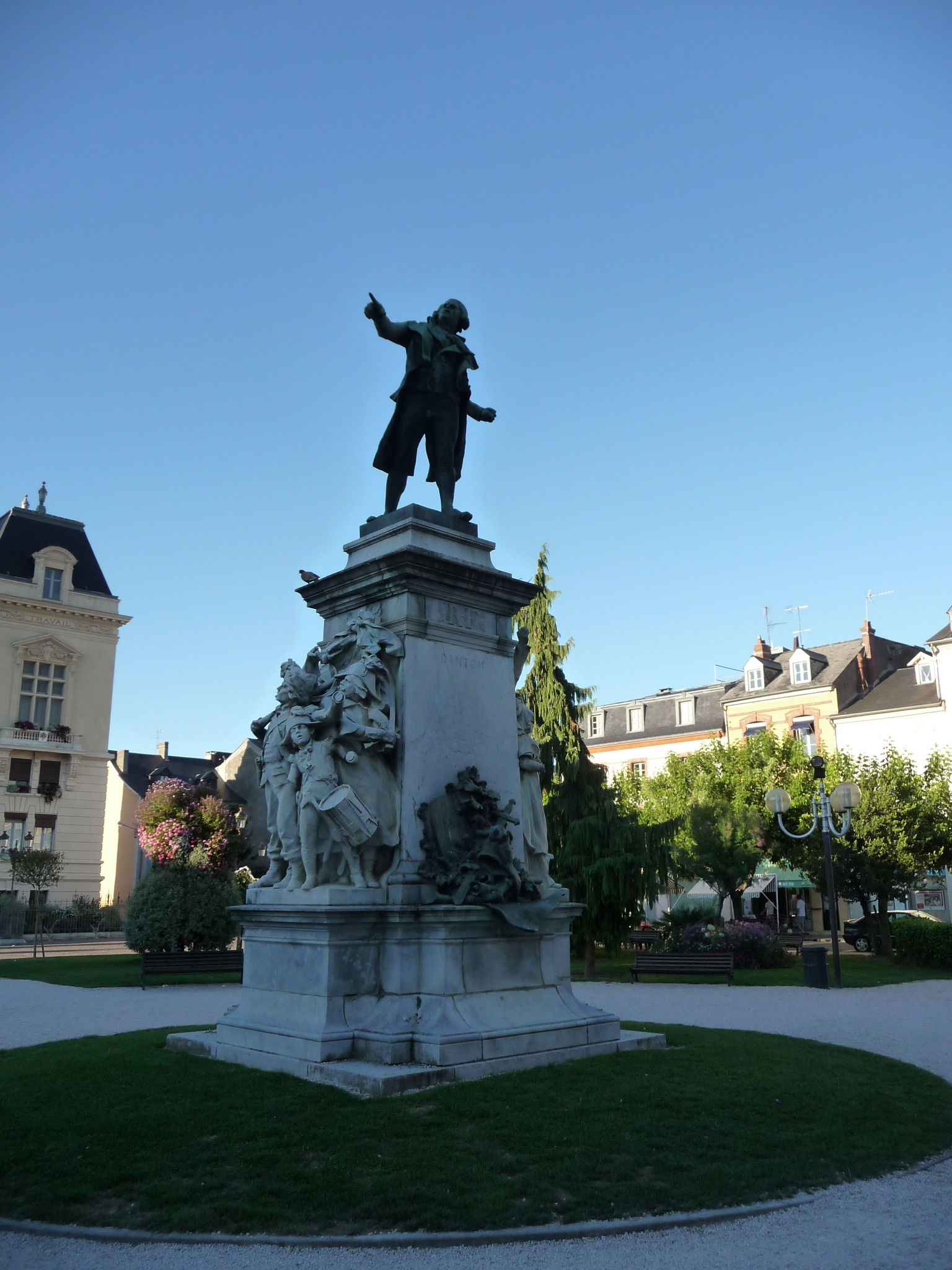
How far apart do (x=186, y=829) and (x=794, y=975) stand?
13728 millimetres

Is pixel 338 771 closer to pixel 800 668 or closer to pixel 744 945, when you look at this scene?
pixel 744 945

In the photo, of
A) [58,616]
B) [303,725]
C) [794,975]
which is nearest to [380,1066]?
[303,725]

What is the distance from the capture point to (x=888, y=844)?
27.9 metres

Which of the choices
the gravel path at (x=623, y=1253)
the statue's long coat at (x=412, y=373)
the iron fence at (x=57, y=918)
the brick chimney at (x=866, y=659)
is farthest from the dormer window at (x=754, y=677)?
the gravel path at (x=623, y=1253)

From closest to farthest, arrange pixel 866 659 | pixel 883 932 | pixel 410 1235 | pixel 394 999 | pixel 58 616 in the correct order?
pixel 410 1235
pixel 394 999
pixel 883 932
pixel 58 616
pixel 866 659

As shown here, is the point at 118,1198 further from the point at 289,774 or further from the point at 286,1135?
the point at 289,774

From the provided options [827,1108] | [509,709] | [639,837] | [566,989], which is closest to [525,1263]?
[827,1108]

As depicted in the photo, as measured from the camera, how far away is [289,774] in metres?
9.23

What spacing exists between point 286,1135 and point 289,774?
139 inches

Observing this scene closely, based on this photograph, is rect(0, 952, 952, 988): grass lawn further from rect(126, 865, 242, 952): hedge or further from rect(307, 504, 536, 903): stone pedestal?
rect(307, 504, 536, 903): stone pedestal

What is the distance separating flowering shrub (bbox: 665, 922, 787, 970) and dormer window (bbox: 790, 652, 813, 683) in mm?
25908

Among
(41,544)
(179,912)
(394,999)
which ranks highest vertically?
(41,544)

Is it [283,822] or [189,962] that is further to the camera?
[189,962]

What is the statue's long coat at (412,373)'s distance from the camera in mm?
10594
